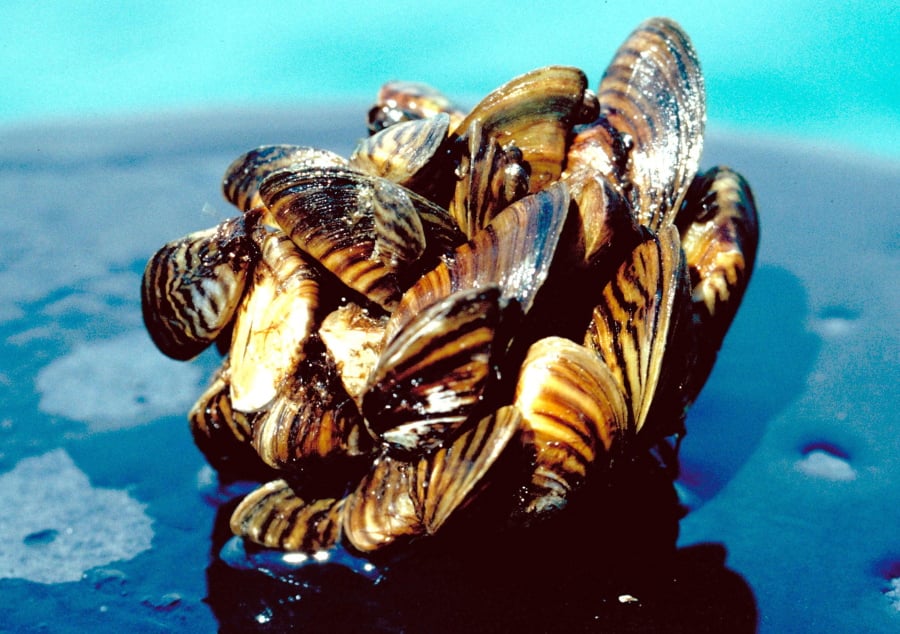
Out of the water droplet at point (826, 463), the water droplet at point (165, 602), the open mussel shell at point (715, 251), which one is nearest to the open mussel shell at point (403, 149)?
the open mussel shell at point (715, 251)

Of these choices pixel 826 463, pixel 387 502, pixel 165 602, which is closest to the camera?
pixel 387 502

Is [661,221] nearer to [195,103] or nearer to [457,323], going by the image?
[457,323]

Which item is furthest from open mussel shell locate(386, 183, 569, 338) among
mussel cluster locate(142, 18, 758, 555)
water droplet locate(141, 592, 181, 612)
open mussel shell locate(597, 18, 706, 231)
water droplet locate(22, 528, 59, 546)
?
water droplet locate(22, 528, 59, 546)

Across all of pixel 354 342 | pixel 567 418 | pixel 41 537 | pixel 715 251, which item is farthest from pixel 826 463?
pixel 41 537

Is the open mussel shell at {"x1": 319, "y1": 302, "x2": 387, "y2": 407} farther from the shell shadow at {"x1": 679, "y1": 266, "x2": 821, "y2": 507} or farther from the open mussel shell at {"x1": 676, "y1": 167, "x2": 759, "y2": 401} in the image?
the shell shadow at {"x1": 679, "y1": 266, "x2": 821, "y2": 507}

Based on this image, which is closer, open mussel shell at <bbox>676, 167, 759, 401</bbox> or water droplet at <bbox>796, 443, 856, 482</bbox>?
open mussel shell at <bbox>676, 167, 759, 401</bbox>

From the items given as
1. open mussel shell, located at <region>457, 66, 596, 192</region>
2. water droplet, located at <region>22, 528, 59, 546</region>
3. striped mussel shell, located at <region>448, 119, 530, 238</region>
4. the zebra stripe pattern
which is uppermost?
open mussel shell, located at <region>457, 66, 596, 192</region>

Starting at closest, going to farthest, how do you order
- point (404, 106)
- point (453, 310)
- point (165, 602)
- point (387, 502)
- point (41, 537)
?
point (453, 310) < point (387, 502) < point (165, 602) < point (41, 537) < point (404, 106)

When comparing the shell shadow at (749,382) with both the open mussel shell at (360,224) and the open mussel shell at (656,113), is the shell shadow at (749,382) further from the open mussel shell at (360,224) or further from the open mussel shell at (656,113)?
the open mussel shell at (360,224)

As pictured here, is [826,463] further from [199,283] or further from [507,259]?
[199,283]
